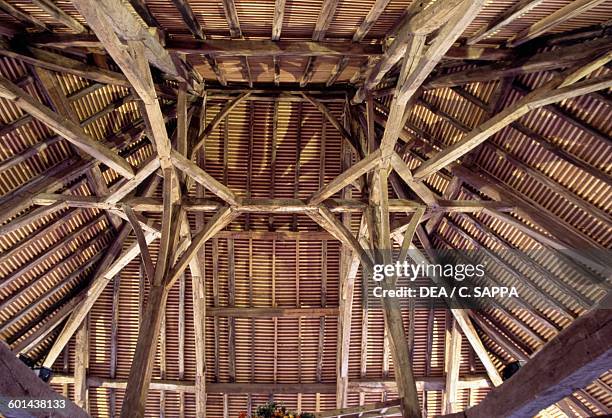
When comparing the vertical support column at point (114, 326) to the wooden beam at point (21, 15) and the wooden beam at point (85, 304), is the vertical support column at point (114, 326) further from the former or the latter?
the wooden beam at point (21, 15)

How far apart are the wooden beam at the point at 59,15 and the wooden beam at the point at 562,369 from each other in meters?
6.41

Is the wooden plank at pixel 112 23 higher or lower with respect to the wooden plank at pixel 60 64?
lower

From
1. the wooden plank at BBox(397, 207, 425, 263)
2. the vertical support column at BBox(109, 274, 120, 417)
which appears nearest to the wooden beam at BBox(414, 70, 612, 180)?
the wooden plank at BBox(397, 207, 425, 263)

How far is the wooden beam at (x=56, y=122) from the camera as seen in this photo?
7.15 metres

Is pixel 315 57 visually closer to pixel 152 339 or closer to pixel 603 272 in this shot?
pixel 152 339

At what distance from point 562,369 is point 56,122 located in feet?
21.5

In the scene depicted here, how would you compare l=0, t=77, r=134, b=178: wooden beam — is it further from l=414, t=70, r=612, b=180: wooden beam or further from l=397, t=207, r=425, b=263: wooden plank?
l=414, t=70, r=612, b=180: wooden beam

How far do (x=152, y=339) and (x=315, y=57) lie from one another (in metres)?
4.68

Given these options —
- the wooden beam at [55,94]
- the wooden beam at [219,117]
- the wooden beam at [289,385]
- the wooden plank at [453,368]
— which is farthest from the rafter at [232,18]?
the wooden beam at [289,385]

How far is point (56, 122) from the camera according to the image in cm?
745

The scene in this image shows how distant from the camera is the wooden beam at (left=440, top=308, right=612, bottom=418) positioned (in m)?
3.58

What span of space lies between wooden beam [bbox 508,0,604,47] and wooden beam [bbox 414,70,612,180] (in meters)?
0.66

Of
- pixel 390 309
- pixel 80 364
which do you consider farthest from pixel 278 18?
pixel 80 364

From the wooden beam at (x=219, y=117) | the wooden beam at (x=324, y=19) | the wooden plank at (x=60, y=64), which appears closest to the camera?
the wooden beam at (x=324, y=19)
